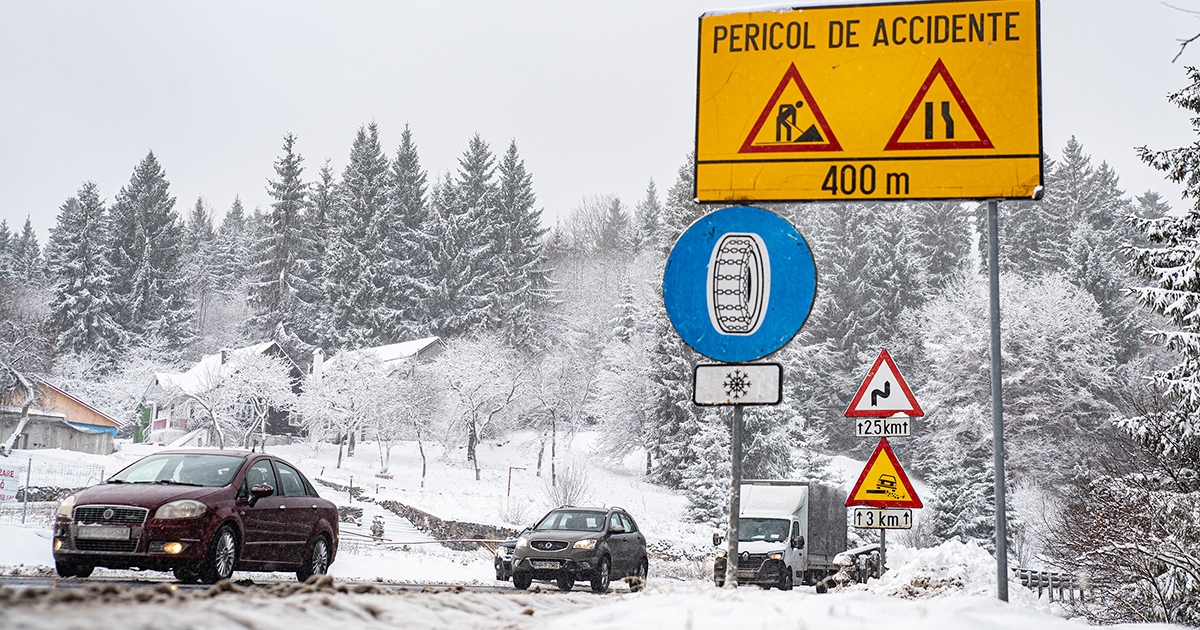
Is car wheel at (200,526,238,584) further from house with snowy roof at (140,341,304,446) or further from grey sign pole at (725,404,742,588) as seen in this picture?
house with snowy roof at (140,341,304,446)

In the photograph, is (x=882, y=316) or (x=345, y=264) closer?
(x=882, y=316)

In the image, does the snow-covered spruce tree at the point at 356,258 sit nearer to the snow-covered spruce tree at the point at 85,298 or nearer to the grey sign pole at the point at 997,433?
the snow-covered spruce tree at the point at 85,298

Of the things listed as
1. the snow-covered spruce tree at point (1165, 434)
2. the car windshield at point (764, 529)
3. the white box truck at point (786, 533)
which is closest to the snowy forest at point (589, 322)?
the white box truck at point (786, 533)

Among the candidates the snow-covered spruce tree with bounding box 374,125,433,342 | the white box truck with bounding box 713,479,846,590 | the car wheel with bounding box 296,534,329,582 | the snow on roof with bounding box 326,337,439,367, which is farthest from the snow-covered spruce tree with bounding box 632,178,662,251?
the car wheel with bounding box 296,534,329,582

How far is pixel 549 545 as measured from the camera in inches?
696

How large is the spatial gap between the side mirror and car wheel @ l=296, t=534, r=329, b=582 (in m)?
1.36

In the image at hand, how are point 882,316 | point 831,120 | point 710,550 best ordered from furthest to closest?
point 882,316 < point 710,550 < point 831,120

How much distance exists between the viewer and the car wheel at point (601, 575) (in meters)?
17.6

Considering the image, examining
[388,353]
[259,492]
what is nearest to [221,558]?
[259,492]

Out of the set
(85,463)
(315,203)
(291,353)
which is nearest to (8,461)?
(85,463)

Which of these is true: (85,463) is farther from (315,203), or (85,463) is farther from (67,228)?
(67,228)

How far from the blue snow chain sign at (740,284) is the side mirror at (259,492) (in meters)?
7.30

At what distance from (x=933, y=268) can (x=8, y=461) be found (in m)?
58.0

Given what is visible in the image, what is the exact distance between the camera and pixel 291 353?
248 feet
